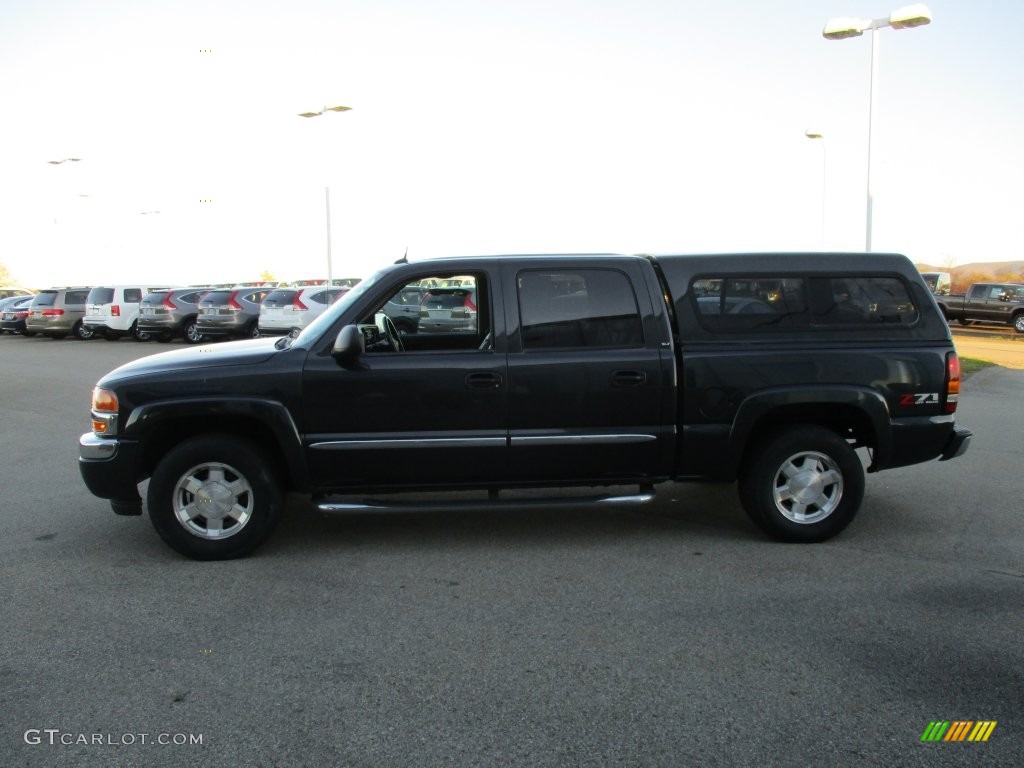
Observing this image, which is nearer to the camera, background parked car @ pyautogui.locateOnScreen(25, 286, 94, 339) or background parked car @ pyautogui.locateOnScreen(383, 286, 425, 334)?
background parked car @ pyautogui.locateOnScreen(383, 286, 425, 334)

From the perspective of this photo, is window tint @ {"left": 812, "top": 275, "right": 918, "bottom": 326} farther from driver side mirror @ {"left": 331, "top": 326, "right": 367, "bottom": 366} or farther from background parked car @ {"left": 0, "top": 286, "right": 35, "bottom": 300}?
background parked car @ {"left": 0, "top": 286, "right": 35, "bottom": 300}

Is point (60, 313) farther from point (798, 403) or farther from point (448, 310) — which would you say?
point (798, 403)

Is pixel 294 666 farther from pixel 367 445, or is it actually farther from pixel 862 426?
pixel 862 426

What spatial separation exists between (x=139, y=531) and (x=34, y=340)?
28622 mm

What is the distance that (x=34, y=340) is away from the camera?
31.9 meters

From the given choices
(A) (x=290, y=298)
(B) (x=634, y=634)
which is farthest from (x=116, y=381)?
(A) (x=290, y=298)

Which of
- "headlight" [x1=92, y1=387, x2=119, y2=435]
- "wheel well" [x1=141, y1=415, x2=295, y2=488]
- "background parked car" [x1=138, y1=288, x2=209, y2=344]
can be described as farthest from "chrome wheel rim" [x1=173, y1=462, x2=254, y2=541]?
"background parked car" [x1=138, y1=288, x2=209, y2=344]

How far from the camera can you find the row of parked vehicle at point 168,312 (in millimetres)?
24672

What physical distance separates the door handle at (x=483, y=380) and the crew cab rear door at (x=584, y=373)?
89 mm

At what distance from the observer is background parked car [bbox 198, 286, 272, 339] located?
26.6m

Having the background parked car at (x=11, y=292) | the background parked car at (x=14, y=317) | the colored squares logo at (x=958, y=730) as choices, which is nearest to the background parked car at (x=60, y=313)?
the background parked car at (x=14, y=317)

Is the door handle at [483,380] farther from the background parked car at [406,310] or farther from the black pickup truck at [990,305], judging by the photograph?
the black pickup truck at [990,305]

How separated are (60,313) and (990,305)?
31394 mm

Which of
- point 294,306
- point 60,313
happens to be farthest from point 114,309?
point 294,306
